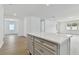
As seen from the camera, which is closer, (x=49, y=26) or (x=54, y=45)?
(x=54, y=45)

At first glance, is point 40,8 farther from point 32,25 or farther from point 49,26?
point 49,26

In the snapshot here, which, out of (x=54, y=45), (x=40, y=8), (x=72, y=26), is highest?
(x=40, y=8)

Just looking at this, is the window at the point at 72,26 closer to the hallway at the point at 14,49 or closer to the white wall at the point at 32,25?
the white wall at the point at 32,25

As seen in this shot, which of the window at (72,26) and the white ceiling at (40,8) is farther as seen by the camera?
the window at (72,26)

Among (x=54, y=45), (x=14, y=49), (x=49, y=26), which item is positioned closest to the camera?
(x=54, y=45)

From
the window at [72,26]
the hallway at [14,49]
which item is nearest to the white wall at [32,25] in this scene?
the hallway at [14,49]

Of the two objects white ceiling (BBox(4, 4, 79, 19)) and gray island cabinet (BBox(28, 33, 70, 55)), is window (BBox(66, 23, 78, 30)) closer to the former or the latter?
white ceiling (BBox(4, 4, 79, 19))

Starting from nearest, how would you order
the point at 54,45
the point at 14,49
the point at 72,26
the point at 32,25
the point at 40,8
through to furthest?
the point at 54,45
the point at 14,49
the point at 40,8
the point at 32,25
the point at 72,26

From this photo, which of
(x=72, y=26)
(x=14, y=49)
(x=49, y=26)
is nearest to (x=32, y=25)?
(x=49, y=26)

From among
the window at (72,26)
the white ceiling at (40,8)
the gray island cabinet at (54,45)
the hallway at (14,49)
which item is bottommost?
the hallway at (14,49)

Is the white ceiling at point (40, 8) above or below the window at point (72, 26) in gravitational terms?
above
